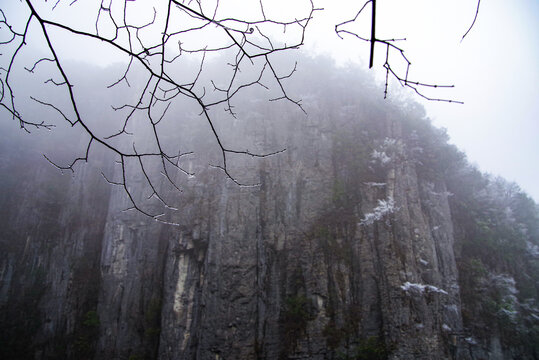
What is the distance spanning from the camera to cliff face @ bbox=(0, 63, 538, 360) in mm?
10570

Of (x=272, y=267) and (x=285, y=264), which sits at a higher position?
(x=285, y=264)

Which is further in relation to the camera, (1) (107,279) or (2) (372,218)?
(1) (107,279)

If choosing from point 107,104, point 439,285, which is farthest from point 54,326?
point 439,285

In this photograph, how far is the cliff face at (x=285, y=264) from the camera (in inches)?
416

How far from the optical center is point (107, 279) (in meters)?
13.7

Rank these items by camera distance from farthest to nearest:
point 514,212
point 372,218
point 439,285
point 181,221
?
point 514,212, point 181,221, point 372,218, point 439,285

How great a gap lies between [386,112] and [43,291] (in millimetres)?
16728

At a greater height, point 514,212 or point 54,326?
point 514,212

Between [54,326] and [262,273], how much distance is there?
31.4ft

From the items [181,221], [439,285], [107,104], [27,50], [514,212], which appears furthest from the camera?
[27,50]

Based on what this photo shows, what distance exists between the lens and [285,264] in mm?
11812

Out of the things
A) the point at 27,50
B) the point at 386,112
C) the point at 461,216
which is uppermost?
the point at 27,50

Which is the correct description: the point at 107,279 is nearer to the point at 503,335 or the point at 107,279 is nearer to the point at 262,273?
the point at 262,273

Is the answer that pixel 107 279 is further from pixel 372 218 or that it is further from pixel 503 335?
pixel 503 335
